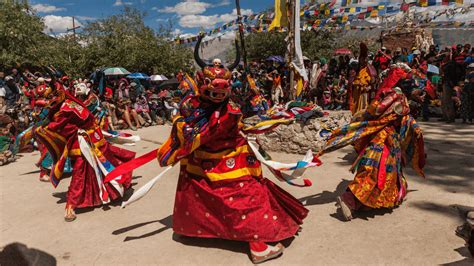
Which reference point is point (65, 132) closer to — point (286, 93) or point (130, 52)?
point (286, 93)

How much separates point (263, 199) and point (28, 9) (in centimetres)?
2727

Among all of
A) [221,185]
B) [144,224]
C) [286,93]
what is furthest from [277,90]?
[221,185]

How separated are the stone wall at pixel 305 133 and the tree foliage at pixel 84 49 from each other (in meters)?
15.0

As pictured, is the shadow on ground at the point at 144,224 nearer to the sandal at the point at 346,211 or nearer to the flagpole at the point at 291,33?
the sandal at the point at 346,211

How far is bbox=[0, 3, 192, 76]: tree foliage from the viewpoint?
19.3 metres

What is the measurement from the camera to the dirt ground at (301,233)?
3160mm

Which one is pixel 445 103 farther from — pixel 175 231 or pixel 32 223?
pixel 32 223

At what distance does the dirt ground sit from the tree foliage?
15.2 m

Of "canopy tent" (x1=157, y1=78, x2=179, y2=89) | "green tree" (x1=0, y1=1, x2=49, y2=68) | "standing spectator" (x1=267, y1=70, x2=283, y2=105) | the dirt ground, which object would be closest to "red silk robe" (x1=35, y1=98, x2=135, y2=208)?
the dirt ground

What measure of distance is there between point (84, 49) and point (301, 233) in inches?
757

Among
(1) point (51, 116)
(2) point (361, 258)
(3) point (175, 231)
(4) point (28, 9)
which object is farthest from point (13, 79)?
(4) point (28, 9)

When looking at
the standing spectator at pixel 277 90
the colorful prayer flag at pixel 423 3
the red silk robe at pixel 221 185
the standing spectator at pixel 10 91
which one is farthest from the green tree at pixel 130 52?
the red silk robe at pixel 221 185

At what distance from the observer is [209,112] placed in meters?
3.20

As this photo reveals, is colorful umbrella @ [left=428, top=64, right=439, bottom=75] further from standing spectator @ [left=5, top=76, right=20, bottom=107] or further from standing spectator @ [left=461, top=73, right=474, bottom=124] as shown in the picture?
standing spectator @ [left=5, top=76, right=20, bottom=107]
